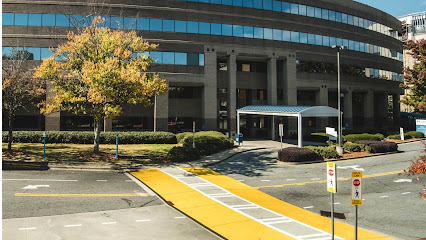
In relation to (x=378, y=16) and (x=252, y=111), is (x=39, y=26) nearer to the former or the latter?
(x=252, y=111)

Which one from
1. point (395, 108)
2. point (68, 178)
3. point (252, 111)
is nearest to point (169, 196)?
point (68, 178)

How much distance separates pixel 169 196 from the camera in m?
14.9

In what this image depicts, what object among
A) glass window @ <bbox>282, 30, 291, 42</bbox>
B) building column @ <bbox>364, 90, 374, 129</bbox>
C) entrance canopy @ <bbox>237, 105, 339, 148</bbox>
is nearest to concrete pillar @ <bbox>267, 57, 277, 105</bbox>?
glass window @ <bbox>282, 30, 291, 42</bbox>

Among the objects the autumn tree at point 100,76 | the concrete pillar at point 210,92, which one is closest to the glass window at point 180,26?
the concrete pillar at point 210,92

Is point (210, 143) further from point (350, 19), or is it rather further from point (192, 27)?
point (350, 19)

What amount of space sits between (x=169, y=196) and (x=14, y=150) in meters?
17.5

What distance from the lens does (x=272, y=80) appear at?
42.6 m

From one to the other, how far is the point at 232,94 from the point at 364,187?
24.9 m

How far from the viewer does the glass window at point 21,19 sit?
36.2m

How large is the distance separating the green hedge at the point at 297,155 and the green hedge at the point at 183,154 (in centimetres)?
681

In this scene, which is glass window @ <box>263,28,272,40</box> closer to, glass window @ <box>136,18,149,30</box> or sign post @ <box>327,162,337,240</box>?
glass window @ <box>136,18,149,30</box>

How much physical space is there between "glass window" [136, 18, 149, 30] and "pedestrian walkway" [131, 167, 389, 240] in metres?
23.7

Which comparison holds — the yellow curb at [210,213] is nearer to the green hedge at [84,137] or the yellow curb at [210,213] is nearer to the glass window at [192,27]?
the green hedge at [84,137]

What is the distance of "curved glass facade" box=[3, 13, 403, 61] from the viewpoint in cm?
3619
